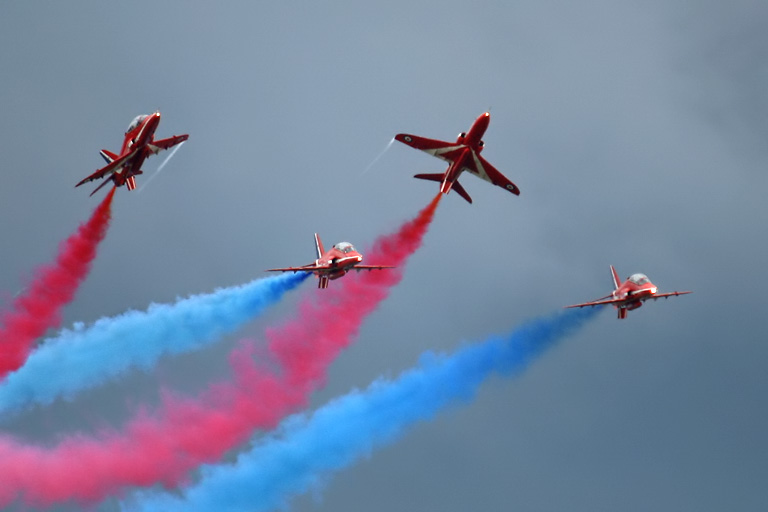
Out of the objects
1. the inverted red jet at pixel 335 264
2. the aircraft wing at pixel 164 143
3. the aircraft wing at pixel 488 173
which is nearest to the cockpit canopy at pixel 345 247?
the inverted red jet at pixel 335 264

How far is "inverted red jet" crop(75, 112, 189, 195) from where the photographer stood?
9456 centimetres

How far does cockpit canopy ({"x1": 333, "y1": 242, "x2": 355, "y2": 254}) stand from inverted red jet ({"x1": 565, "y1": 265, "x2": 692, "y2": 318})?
14.7 metres

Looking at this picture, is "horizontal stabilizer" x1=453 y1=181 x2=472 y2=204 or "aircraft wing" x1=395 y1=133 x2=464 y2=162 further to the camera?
"horizontal stabilizer" x1=453 y1=181 x2=472 y2=204

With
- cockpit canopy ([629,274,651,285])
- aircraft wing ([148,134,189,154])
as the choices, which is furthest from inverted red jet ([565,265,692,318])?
aircraft wing ([148,134,189,154])

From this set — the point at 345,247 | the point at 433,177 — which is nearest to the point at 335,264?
the point at 345,247

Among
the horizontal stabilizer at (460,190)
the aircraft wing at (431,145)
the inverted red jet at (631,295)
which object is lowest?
the inverted red jet at (631,295)

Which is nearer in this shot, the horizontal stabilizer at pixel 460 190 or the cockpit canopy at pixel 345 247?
the cockpit canopy at pixel 345 247

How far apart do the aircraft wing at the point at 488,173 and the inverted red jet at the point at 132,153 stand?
67.5ft

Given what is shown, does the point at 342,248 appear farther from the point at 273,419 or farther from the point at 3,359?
the point at 3,359

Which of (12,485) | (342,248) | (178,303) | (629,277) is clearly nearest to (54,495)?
(12,485)

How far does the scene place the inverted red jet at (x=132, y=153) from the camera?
310 ft

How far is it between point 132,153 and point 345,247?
1537 centimetres

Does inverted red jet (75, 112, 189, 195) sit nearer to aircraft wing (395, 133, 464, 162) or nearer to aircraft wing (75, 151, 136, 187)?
aircraft wing (75, 151, 136, 187)

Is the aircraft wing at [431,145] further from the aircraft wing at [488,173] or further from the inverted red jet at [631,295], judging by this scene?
the inverted red jet at [631,295]
